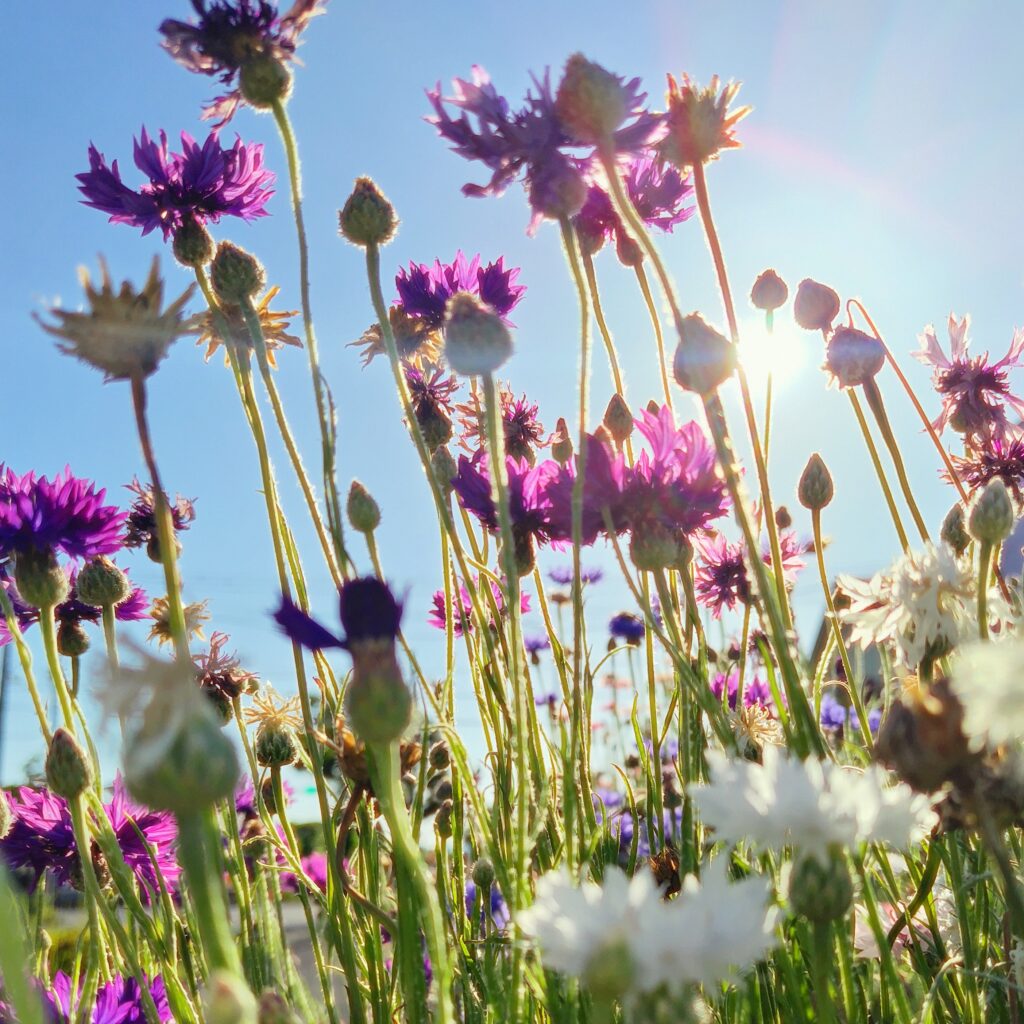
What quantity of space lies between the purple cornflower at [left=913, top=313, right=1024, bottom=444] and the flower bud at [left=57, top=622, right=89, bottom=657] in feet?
5.82

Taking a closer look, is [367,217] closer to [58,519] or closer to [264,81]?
[264,81]

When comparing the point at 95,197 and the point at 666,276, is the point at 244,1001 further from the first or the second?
the point at 95,197

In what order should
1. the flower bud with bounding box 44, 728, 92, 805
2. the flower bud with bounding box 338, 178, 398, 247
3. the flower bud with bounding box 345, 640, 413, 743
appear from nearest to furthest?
the flower bud with bounding box 345, 640, 413, 743
the flower bud with bounding box 44, 728, 92, 805
the flower bud with bounding box 338, 178, 398, 247

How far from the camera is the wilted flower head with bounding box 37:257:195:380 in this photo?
67 centimetres

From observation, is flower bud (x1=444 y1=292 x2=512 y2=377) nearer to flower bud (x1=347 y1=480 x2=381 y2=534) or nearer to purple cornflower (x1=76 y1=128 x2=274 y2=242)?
flower bud (x1=347 y1=480 x2=381 y2=534)

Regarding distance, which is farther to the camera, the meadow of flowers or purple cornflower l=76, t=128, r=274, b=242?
purple cornflower l=76, t=128, r=274, b=242

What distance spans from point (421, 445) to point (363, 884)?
0.63 m

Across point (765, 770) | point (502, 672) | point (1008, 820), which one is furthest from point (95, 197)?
point (1008, 820)

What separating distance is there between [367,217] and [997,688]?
3.14ft

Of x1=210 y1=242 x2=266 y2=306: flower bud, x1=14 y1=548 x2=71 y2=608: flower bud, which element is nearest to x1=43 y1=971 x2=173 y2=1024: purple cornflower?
x1=14 y1=548 x2=71 y2=608: flower bud

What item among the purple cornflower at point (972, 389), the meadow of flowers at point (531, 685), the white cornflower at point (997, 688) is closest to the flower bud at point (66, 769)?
the meadow of flowers at point (531, 685)

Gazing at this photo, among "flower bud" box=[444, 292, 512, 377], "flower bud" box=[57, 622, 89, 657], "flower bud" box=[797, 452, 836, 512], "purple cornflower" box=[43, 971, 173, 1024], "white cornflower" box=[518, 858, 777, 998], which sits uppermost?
"flower bud" box=[57, 622, 89, 657]

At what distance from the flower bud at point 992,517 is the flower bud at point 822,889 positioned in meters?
0.46

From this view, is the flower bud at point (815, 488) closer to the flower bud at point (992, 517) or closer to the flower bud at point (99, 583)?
the flower bud at point (992, 517)
